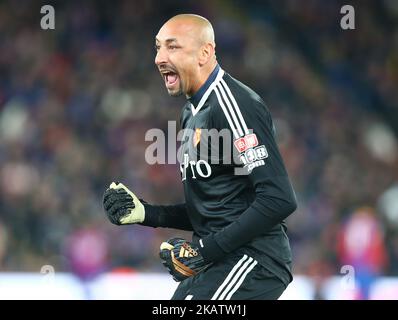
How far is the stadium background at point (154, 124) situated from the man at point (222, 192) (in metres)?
3.92

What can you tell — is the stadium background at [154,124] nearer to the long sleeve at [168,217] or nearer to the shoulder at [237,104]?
the long sleeve at [168,217]

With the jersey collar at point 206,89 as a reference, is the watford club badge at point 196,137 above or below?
below

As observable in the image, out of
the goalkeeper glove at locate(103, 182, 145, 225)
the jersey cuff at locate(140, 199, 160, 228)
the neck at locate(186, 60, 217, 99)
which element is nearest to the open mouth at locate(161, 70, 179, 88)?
the neck at locate(186, 60, 217, 99)

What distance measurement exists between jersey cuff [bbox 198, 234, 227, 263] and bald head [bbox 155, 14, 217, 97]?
71 centimetres

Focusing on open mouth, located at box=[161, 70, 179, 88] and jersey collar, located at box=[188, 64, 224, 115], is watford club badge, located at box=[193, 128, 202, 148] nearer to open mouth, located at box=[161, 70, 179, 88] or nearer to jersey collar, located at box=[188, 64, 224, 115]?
jersey collar, located at box=[188, 64, 224, 115]

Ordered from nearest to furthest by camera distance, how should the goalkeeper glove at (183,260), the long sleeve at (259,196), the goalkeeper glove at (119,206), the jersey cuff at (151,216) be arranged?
the long sleeve at (259,196), the goalkeeper glove at (183,260), the goalkeeper glove at (119,206), the jersey cuff at (151,216)

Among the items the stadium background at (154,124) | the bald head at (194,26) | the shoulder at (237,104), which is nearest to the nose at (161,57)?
the bald head at (194,26)

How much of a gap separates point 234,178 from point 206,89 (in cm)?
45

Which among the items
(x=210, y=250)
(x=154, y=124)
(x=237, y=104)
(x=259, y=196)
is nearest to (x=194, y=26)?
(x=237, y=104)

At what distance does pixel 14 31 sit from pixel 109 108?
1.97 meters

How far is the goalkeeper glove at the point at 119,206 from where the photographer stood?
153 inches

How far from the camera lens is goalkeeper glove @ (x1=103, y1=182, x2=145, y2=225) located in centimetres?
389
